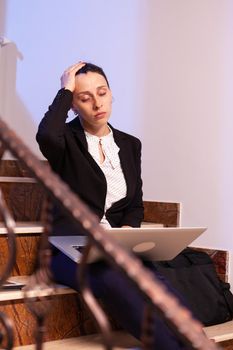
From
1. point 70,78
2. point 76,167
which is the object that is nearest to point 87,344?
point 76,167

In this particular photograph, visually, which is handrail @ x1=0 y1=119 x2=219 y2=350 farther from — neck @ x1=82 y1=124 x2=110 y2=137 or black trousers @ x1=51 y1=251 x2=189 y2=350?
neck @ x1=82 y1=124 x2=110 y2=137

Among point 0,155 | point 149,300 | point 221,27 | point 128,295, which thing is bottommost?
point 128,295

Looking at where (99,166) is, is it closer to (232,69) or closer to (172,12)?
(232,69)

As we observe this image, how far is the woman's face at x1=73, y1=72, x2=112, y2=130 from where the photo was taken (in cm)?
195

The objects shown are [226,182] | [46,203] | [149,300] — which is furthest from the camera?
[226,182]

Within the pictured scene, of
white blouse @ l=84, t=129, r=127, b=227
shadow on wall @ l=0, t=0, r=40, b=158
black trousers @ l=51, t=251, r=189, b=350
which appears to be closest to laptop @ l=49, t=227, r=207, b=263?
black trousers @ l=51, t=251, r=189, b=350

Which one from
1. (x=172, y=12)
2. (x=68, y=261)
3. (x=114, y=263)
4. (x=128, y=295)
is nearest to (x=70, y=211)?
(x=114, y=263)

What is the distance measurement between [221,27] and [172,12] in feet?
0.94

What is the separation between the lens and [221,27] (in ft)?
7.52

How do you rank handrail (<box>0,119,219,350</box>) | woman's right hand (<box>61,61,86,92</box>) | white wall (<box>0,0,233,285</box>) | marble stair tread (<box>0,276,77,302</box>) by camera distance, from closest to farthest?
handrail (<box>0,119,219,350</box>) → marble stair tread (<box>0,276,77,302</box>) → woman's right hand (<box>61,61,86,92</box>) → white wall (<box>0,0,233,285</box>)

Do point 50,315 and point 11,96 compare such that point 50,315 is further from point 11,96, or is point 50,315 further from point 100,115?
point 11,96

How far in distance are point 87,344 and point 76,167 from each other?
615 millimetres

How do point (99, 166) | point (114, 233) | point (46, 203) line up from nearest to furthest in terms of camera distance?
point (46, 203) < point (114, 233) < point (99, 166)

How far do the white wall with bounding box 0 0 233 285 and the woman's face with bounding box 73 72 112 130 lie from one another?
0.53m
